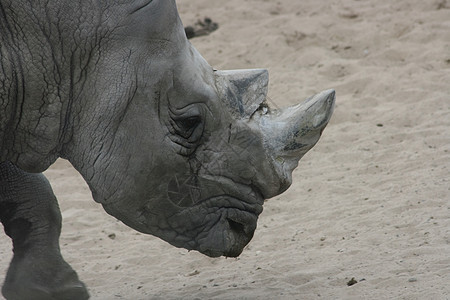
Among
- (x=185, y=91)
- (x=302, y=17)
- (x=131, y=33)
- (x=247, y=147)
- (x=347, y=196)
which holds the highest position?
(x=131, y=33)

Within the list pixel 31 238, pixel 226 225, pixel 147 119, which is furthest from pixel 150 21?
pixel 31 238

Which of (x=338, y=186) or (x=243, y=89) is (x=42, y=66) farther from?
(x=338, y=186)

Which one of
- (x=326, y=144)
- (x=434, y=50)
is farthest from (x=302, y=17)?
(x=326, y=144)

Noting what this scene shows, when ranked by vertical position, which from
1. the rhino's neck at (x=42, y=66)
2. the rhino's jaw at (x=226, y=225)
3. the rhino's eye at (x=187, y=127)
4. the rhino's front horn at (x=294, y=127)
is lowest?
the rhino's jaw at (x=226, y=225)

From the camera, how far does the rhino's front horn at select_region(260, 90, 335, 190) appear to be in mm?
4027

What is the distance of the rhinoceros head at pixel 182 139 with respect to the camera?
3.78 meters

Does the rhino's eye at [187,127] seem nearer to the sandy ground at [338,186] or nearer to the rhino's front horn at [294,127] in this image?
the rhino's front horn at [294,127]

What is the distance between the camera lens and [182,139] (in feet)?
12.8


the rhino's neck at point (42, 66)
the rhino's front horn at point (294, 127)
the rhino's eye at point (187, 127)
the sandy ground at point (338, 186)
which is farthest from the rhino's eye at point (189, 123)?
the sandy ground at point (338, 186)

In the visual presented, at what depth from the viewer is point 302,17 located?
10273 mm

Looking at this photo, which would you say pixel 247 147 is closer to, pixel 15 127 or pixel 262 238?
pixel 15 127

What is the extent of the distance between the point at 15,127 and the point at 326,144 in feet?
13.0

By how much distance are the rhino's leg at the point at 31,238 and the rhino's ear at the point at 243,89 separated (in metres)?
1.28

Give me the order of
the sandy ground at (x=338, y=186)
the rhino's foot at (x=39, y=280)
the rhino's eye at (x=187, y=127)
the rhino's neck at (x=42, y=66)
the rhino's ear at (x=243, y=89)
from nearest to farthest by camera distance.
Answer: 1. the rhino's neck at (x=42, y=66)
2. the rhino's eye at (x=187, y=127)
3. the rhino's ear at (x=243, y=89)
4. the rhino's foot at (x=39, y=280)
5. the sandy ground at (x=338, y=186)
